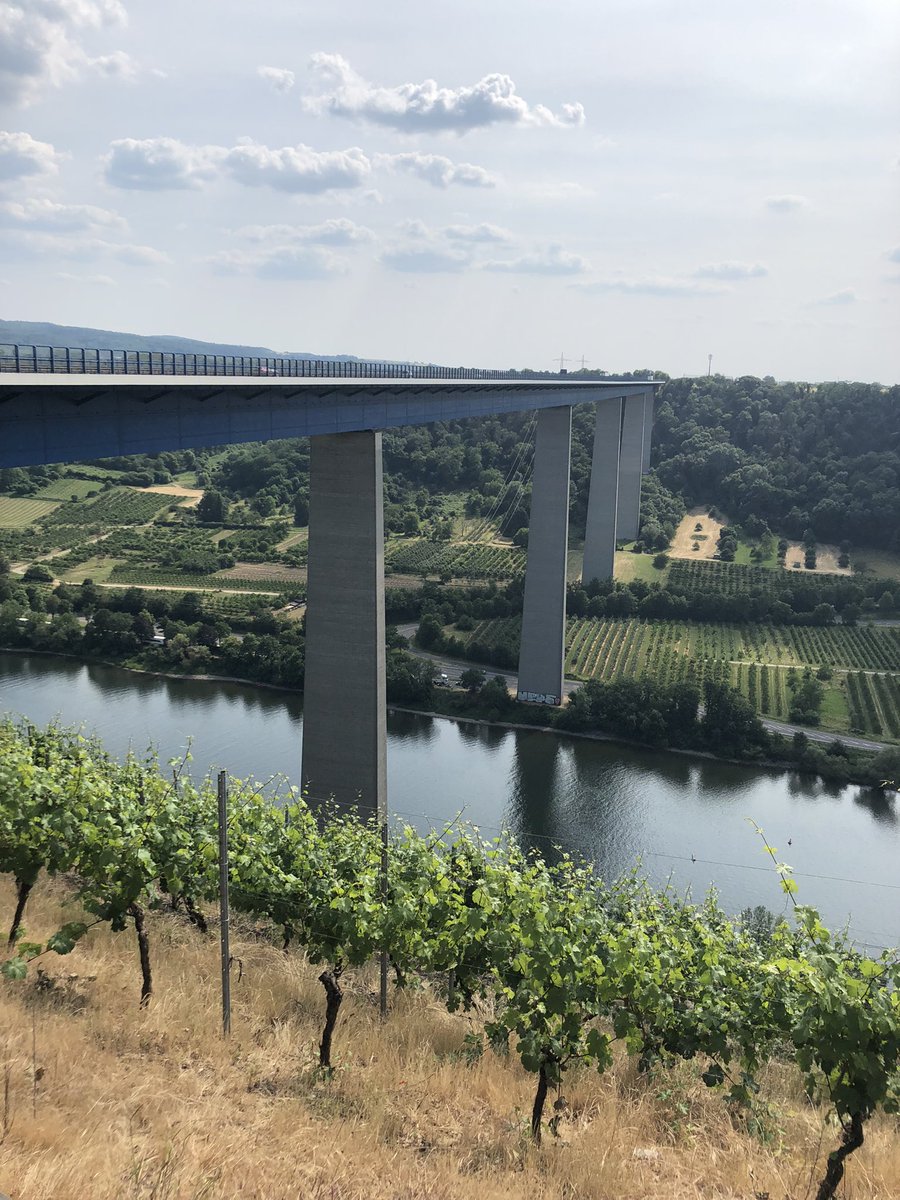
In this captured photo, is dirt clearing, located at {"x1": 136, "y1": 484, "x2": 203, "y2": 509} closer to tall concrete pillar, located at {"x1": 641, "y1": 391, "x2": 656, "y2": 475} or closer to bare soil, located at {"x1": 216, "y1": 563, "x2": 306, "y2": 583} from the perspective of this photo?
bare soil, located at {"x1": 216, "y1": 563, "x2": 306, "y2": 583}

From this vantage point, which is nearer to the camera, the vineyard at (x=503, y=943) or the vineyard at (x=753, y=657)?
the vineyard at (x=503, y=943)

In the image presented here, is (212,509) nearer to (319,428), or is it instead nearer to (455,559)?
(455,559)

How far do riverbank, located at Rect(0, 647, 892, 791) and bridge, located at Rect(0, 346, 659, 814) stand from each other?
8.48m

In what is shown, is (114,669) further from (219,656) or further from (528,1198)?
(528,1198)

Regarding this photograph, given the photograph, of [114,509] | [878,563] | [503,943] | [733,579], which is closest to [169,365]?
[503,943]

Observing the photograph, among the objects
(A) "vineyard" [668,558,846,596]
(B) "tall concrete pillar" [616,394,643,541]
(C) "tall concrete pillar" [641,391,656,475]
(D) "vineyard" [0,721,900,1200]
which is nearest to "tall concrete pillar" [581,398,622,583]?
(A) "vineyard" [668,558,846,596]

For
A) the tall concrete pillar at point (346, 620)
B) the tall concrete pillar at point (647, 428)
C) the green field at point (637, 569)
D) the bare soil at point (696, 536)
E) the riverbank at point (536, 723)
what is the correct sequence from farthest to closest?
the tall concrete pillar at point (647, 428) → the bare soil at point (696, 536) → the green field at point (637, 569) → the riverbank at point (536, 723) → the tall concrete pillar at point (346, 620)

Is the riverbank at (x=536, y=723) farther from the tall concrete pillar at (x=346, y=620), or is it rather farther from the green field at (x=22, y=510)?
the green field at (x=22, y=510)

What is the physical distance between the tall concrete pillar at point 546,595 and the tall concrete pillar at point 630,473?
19.2m

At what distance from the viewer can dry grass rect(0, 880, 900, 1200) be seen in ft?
13.6

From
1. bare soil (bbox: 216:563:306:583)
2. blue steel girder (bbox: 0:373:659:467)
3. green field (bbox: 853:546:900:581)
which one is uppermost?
blue steel girder (bbox: 0:373:659:467)

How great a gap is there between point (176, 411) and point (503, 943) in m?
7.27

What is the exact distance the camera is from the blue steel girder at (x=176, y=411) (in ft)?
27.9

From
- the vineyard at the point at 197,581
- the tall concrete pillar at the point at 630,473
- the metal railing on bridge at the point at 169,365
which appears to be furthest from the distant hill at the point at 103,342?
the tall concrete pillar at the point at 630,473
